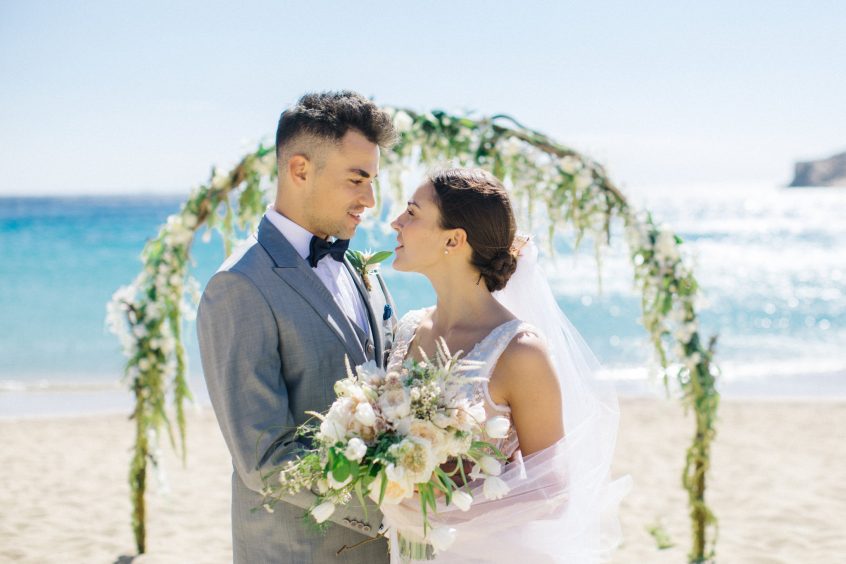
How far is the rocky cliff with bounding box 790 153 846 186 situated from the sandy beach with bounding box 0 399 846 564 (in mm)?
118251

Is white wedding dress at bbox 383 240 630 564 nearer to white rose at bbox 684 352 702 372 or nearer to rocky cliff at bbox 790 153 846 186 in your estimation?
white rose at bbox 684 352 702 372

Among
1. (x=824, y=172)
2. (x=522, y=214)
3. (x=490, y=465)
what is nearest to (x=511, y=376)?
(x=490, y=465)

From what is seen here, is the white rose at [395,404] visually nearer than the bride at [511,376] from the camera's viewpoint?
Yes

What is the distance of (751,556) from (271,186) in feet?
14.5

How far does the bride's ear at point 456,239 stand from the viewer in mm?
2785

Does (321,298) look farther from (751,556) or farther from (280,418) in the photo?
(751,556)

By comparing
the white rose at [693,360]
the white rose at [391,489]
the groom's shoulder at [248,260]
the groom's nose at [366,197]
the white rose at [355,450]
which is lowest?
the white rose at [693,360]

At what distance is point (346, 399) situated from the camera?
2.09 m

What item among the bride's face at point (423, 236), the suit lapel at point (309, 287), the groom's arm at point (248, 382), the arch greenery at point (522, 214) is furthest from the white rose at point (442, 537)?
the arch greenery at point (522, 214)

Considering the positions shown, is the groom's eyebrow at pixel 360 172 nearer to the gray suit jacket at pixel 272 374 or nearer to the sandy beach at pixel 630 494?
the gray suit jacket at pixel 272 374

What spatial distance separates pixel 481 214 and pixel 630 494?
5660 mm

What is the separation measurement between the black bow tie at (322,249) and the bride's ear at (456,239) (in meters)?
0.44

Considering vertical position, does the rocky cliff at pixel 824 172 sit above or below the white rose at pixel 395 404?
above

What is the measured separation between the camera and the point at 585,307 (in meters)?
23.1
